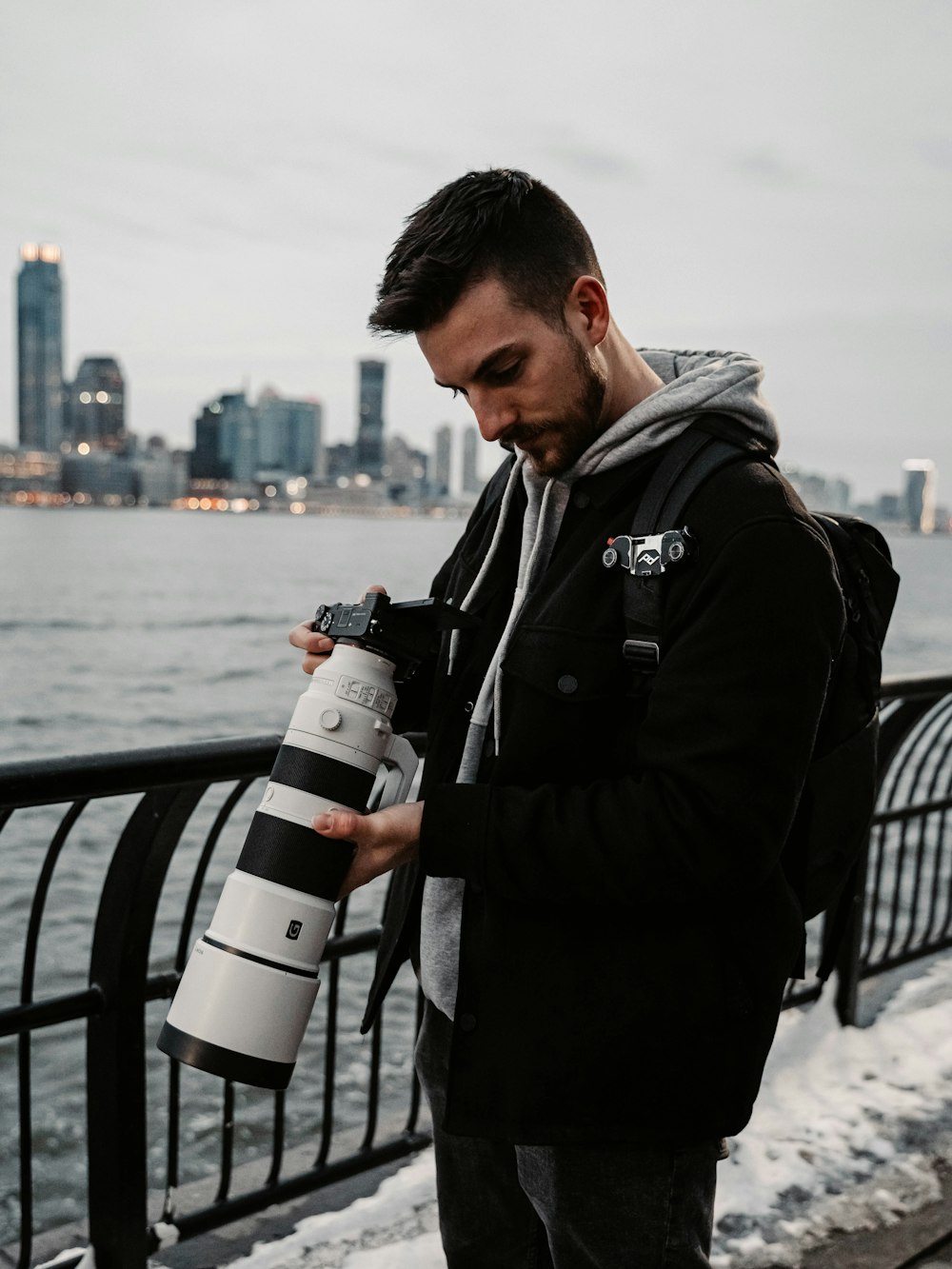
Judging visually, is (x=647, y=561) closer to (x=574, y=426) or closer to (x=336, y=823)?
(x=574, y=426)

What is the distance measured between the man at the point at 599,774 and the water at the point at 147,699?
214 centimetres

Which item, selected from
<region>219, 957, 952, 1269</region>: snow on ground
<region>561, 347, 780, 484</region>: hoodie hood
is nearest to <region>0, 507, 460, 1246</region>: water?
<region>219, 957, 952, 1269</region>: snow on ground

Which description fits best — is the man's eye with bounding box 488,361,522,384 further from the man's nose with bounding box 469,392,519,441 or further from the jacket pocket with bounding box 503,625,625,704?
the jacket pocket with bounding box 503,625,625,704

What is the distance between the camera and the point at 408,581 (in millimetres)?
65500

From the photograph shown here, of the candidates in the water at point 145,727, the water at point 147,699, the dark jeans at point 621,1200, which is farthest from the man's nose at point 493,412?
the water at point 147,699

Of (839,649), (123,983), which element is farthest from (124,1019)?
(839,649)

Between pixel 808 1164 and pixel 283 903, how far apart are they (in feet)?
7.91

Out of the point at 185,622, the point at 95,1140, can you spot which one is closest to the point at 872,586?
the point at 95,1140

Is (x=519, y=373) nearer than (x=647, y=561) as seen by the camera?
No

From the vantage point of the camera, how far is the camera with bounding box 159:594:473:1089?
1646 mm

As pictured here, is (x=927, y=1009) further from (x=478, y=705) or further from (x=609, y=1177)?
(x=478, y=705)

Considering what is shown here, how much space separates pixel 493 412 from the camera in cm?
170

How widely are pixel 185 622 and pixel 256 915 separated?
151 feet

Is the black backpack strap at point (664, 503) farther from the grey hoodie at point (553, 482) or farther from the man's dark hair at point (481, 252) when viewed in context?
the man's dark hair at point (481, 252)
